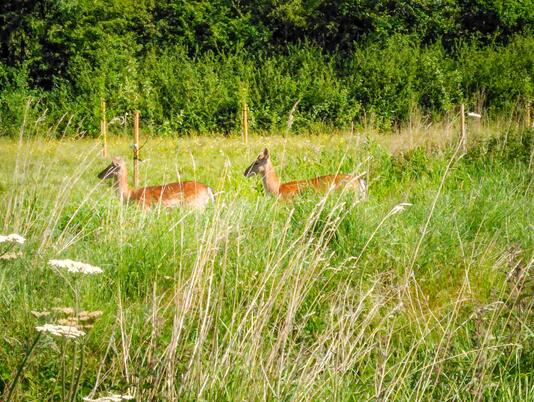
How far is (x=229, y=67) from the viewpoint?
2567cm

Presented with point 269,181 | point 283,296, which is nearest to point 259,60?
point 269,181

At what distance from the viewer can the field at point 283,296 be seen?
3.20 meters

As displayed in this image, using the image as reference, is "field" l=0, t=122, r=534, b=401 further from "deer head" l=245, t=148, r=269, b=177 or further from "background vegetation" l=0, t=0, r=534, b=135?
"background vegetation" l=0, t=0, r=534, b=135

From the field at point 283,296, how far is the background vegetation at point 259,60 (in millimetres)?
13427

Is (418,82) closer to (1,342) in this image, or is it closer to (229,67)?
(229,67)

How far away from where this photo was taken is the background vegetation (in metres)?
23.4

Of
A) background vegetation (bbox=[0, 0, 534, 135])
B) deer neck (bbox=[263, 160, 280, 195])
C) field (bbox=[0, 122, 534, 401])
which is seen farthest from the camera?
background vegetation (bbox=[0, 0, 534, 135])

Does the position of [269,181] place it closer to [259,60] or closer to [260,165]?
[260,165]

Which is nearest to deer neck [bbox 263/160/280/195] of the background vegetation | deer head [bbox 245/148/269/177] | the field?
deer head [bbox 245/148/269/177]

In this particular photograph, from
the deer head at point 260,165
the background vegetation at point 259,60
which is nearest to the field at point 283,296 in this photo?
the deer head at point 260,165

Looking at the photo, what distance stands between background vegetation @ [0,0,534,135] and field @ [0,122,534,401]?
1343 cm

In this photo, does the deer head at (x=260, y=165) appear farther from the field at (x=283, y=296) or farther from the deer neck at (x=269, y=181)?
the field at (x=283, y=296)

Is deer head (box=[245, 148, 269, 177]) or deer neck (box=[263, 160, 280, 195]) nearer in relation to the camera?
deer neck (box=[263, 160, 280, 195])

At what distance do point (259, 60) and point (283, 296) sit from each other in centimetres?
2448
